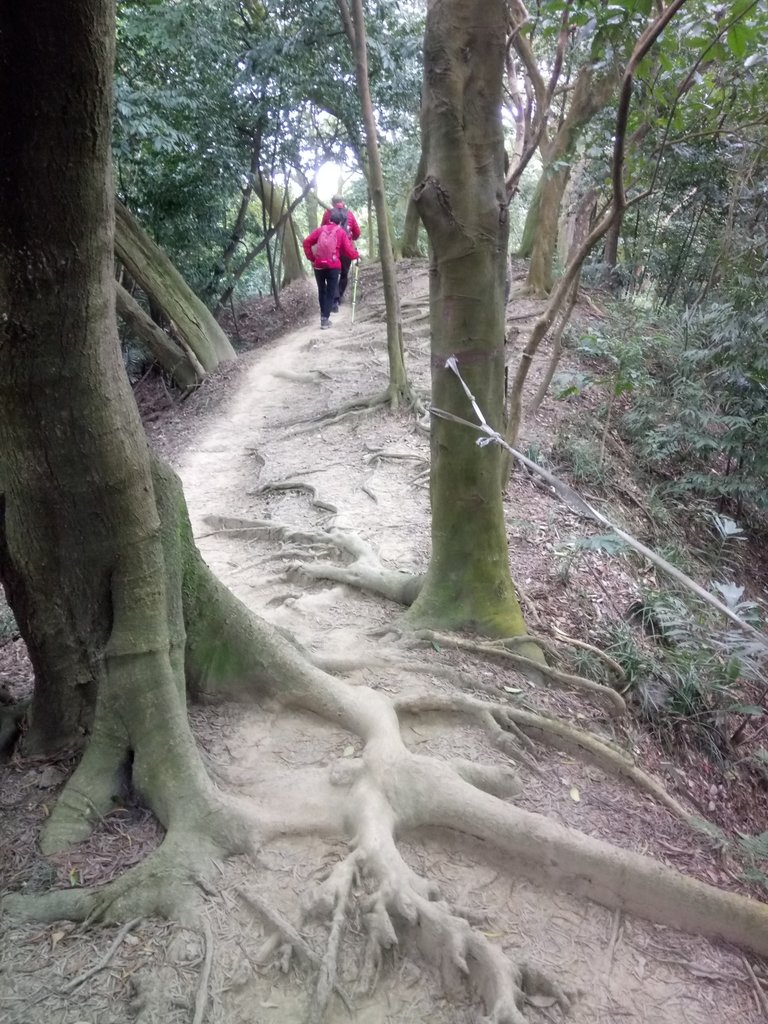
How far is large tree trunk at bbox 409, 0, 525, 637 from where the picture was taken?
144 inches

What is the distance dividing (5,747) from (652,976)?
2.70 metres

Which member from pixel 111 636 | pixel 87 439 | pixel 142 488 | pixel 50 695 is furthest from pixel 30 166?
pixel 50 695

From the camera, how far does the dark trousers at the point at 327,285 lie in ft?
42.8

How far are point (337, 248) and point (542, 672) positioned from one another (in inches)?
390

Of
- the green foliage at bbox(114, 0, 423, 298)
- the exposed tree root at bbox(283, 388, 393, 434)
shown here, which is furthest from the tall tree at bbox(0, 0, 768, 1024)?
the green foliage at bbox(114, 0, 423, 298)

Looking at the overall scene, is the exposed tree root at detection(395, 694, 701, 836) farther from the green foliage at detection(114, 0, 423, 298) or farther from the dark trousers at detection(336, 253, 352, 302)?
the dark trousers at detection(336, 253, 352, 302)

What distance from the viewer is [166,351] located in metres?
12.4

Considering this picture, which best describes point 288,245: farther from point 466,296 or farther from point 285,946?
point 285,946

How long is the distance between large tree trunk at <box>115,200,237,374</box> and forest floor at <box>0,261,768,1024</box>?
684 centimetres

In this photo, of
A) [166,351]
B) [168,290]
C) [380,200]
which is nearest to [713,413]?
[380,200]

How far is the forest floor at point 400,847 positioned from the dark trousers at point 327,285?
7566 mm

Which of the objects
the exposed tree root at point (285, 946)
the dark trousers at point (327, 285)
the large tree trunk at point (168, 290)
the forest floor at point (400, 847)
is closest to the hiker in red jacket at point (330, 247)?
the dark trousers at point (327, 285)

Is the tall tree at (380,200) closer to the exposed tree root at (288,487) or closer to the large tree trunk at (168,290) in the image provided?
the exposed tree root at (288,487)

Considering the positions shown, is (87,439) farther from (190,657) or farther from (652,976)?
(652,976)
